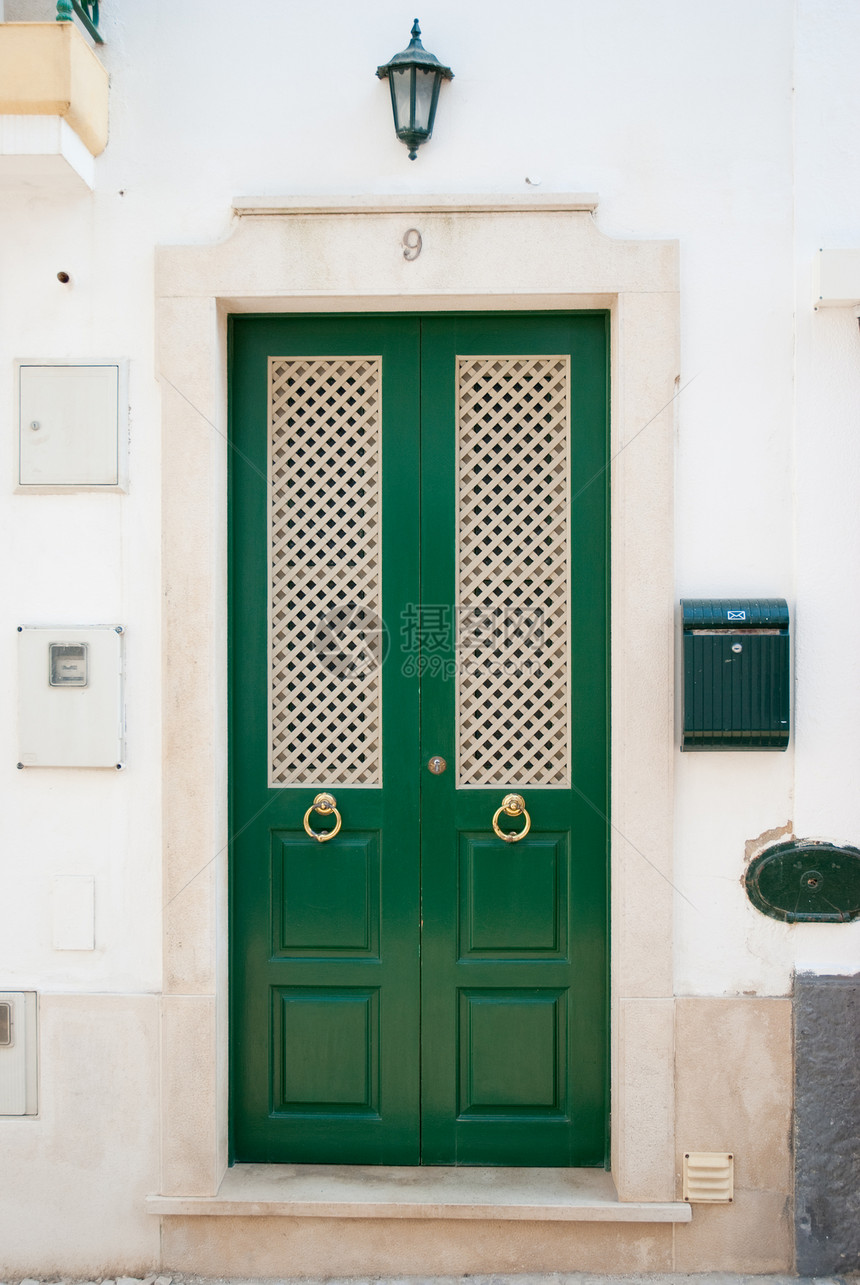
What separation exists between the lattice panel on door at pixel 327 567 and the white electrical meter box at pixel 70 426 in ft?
1.88

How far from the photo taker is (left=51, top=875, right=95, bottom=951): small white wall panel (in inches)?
130

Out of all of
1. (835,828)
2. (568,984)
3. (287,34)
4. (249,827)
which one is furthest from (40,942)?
(287,34)

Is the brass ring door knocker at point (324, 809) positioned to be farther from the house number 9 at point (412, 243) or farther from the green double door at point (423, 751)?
the house number 9 at point (412, 243)

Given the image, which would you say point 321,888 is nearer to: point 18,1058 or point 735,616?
point 18,1058

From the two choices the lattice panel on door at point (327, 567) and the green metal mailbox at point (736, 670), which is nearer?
the green metal mailbox at point (736, 670)

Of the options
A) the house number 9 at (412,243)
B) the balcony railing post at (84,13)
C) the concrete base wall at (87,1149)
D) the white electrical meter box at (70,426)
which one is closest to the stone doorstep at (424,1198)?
the concrete base wall at (87,1149)

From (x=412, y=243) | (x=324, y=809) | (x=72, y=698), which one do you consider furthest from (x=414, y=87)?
(x=324, y=809)

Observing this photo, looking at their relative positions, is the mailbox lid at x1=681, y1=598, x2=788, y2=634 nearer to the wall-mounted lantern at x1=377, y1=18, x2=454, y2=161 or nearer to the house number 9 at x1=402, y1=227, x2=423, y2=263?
the house number 9 at x1=402, y1=227, x2=423, y2=263

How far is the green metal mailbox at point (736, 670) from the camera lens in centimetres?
312

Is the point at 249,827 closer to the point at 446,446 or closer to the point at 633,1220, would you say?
the point at 446,446

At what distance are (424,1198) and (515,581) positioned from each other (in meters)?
2.20

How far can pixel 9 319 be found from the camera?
3318mm

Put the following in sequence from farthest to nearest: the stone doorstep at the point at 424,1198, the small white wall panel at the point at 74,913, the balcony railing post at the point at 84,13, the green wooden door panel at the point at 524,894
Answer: the green wooden door panel at the point at 524,894
the small white wall panel at the point at 74,913
the stone doorstep at the point at 424,1198
the balcony railing post at the point at 84,13

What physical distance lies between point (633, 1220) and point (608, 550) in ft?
7.66
